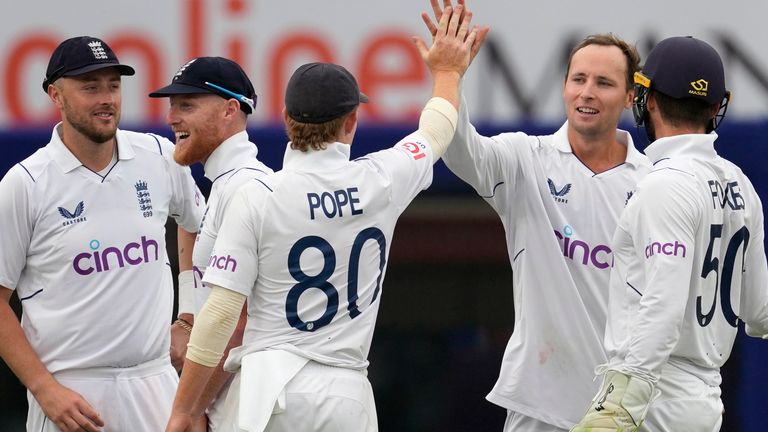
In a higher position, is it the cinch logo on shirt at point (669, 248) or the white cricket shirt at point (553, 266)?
the cinch logo on shirt at point (669, 248)

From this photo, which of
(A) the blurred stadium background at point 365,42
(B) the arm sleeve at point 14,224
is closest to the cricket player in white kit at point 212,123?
(B) the arm sleeve at point 14,224

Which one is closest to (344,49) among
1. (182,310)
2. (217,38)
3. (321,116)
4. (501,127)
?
(217,38)

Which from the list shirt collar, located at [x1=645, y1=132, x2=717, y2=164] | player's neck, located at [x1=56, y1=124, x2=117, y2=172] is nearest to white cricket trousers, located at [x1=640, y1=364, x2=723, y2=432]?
shirt collar, located at [x1=645, y1=132, x2=717, y2=164]

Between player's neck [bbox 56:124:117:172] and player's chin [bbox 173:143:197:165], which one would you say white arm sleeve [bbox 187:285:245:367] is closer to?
player's chin [bbox 173:143:197:165]

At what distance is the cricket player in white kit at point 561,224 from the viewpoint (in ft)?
14.3

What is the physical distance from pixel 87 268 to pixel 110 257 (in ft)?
0.28

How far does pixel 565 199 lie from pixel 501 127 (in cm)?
128

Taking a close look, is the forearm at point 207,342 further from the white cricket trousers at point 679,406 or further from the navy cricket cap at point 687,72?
the navy cricket cap at point 687,72

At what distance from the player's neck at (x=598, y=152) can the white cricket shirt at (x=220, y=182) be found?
3.54 ft

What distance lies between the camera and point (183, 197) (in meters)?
4.72

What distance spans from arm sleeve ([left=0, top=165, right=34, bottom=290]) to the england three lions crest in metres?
0.37

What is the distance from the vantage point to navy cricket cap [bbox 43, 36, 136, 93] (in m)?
4.44

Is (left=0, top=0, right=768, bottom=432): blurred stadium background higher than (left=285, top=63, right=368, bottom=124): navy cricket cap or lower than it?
lower

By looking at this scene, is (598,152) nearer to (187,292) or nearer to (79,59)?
(187,292)
